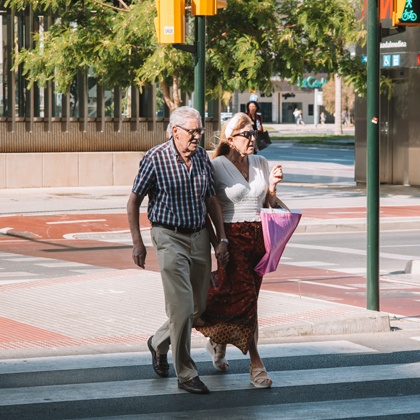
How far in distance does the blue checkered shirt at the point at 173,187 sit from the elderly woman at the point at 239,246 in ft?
0.91

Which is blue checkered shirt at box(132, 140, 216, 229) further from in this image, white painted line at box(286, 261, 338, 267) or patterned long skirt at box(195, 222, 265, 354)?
white painted line at box(286, 261, 338, 267)

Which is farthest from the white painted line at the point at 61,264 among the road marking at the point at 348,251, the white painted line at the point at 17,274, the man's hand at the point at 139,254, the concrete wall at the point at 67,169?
the concrete wall at the point at 67,169

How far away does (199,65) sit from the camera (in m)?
12.4

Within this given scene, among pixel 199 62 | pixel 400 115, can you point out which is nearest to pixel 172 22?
pixel 199 62

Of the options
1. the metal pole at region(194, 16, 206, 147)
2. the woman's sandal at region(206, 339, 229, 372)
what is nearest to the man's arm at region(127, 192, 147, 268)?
the woman's sandal at region(206, 339, 229, 372)

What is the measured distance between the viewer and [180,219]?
7.46 m

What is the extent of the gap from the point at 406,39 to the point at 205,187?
20347mm

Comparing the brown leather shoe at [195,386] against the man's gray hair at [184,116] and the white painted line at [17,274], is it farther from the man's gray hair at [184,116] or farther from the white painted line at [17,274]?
the white painted line at [17,274]

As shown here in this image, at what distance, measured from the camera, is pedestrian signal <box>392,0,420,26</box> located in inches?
417

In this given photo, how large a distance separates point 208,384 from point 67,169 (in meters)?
19.6

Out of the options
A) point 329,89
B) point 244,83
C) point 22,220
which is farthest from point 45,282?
point 329,89

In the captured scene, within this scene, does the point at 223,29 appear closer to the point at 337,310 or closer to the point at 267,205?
the point at 337,310

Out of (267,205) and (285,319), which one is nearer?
(267,205)

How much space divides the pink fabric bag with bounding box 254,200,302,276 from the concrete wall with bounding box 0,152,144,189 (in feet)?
62.2
